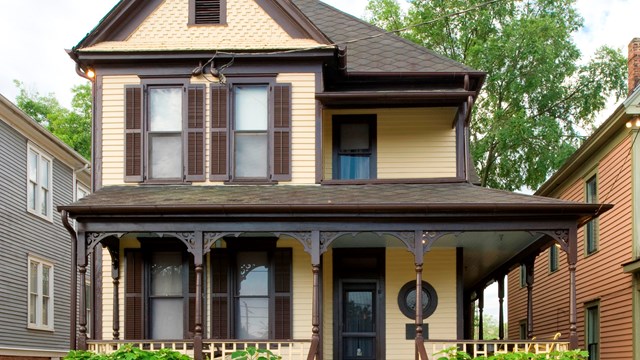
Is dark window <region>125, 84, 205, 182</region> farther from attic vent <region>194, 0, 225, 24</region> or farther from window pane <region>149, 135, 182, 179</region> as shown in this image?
attic vent <region>194, 0, 225, 24</region>

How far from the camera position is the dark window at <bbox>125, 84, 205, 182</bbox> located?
1662 cm

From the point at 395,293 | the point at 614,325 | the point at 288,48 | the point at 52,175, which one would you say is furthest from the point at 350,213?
the point at 52,175

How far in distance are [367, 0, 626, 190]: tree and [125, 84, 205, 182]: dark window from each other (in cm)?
1566

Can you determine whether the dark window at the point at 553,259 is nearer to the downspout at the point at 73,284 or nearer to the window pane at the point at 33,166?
the window pane at the point at 33,166

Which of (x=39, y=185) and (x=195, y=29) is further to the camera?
(x=39, y=185)

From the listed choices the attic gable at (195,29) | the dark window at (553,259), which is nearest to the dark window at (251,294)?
the attic gable at (195,29)

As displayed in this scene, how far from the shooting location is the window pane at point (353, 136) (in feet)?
57.3

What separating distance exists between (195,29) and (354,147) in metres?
3.77

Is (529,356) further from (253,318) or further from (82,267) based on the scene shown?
(82,267)

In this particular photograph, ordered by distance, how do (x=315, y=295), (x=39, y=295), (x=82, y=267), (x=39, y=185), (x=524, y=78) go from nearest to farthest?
(x=315, y=295) → (x=82, y=267) → (x=39, y=295) → (x=39, y=185) → (x=524, y=78)

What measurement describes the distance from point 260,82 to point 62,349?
1428cm

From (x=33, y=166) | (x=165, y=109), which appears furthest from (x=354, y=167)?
(x=33, y=166)

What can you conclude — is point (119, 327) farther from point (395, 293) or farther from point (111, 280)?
point (395, 293)

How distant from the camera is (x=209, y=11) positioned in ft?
56.5
